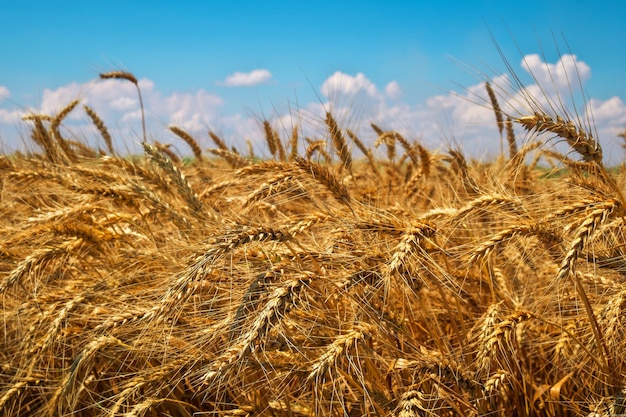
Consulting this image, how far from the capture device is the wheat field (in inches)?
73.1

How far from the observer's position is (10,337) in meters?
3.27

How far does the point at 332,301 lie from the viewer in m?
2.16

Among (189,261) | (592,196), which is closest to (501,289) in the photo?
(592,196)

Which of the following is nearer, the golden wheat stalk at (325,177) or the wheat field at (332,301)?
the wheat field at (332,301)

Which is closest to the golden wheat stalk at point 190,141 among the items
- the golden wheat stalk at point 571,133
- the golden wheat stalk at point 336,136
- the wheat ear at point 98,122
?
the wheat ear at point 98,122

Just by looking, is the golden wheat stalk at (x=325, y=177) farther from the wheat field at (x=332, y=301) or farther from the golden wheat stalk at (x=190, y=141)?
the golden wheat stalk at (x=190, y=141)

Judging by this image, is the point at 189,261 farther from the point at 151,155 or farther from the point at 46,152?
the point at 46,152

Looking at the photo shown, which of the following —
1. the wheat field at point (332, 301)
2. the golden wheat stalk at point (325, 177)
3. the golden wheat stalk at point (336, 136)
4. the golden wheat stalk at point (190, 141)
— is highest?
the golden wheat stalk at point (190, 141)

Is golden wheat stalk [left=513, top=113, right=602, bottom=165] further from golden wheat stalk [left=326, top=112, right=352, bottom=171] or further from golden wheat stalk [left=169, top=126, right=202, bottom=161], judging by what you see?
golden wheat stalk [left=169, top=126, right=202, bottom=161]

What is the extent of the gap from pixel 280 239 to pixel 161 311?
47 cm

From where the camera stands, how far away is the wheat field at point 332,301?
186cm

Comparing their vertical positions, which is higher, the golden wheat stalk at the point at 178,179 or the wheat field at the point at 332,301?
the golden wheat stalk at the point at 178,179

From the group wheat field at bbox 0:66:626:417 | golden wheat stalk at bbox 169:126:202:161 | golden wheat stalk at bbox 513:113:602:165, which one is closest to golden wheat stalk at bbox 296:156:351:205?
wheat field at bbox 0:66:626:417

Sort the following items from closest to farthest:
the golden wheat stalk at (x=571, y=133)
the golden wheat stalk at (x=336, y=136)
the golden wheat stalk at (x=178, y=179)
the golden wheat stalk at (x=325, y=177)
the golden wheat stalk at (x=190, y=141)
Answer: the golden wheat stalk at (x=571, y=133) < the golden wheat stalk at (x=325, y=177) < the golden wheat stalk at (x=178, y=179) < the golden wheat stalk at (x=336, y=136) < the golden wheat stalk at (x=190, y=141)
